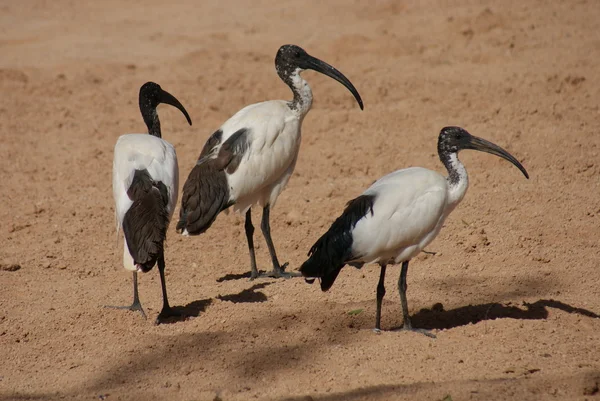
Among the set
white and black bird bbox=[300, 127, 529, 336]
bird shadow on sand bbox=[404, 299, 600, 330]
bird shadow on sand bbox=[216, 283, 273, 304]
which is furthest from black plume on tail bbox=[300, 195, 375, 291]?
bird shadow on sand bbox=[216, 283, 273, 304]

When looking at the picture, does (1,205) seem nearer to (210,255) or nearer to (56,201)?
(56,201)

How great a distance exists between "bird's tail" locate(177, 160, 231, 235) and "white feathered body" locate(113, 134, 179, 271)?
26 centimetres

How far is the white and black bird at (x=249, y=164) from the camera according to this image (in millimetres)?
7109

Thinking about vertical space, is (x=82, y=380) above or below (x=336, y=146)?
below

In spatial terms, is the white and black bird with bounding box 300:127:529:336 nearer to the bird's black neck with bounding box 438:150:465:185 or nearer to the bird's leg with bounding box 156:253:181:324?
the bird's black neck with bounding box 438:150:465:185

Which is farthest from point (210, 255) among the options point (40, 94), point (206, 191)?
point (40, 94)

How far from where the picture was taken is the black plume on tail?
19.6 ft

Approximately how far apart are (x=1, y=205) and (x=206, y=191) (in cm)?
305

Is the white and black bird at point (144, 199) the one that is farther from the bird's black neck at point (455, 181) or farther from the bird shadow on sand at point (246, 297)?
the bird's black neck at point (455, 181)

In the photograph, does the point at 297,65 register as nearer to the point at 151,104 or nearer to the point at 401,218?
the point at 151,104

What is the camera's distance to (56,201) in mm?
9250

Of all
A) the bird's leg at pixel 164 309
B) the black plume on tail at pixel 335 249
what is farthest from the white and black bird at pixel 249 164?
the black plume on tail at pixel 335 249

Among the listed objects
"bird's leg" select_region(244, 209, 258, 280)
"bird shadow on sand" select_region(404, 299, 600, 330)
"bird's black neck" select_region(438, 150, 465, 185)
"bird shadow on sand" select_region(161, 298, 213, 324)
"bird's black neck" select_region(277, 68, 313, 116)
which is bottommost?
"bird shadow on sand" select_region(404, 299, 600, 330)

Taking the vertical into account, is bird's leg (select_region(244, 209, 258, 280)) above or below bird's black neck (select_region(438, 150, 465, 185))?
below
